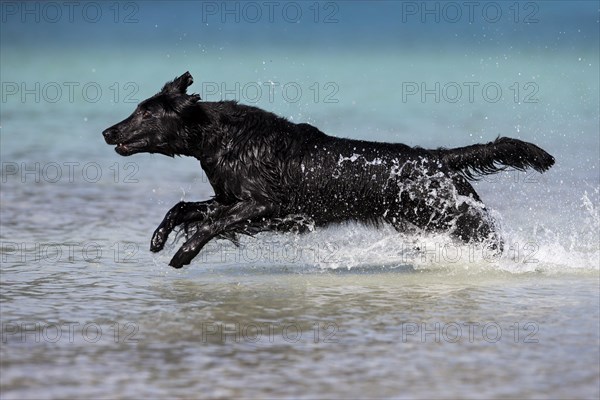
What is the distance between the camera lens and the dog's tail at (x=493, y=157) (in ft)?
27.0

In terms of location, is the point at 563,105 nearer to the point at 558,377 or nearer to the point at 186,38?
the point at 186,38

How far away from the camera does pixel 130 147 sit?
325 inches

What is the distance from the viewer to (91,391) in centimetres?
480

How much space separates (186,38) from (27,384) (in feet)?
73.1

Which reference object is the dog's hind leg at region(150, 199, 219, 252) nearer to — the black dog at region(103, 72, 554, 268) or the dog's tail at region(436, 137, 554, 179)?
the black dog at region(103, 72, 554, 268)

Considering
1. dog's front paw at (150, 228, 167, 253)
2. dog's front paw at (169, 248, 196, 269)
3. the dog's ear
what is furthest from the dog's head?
dog's front paw at (169, 248, 196, 269)

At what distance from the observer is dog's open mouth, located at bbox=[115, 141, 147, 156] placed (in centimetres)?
822

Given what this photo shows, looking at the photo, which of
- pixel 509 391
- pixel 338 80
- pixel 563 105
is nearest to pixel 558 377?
pixel 509 391

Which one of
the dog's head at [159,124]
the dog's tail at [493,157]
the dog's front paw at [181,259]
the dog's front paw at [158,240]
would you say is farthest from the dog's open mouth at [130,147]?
the dog's tail at [493,157]

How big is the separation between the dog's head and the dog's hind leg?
0.43 meters

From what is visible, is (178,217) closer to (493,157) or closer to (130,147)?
(130,147)

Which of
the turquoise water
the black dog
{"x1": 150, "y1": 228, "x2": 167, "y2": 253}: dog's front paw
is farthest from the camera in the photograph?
{"x1": 150, "y1": 228, "x2": 167, "y2": 253}: dog's front paw

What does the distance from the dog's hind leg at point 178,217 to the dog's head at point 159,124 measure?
0.43 meters

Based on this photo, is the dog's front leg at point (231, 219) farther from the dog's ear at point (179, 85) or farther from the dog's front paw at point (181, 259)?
the dog's ear at point (179, 85)
